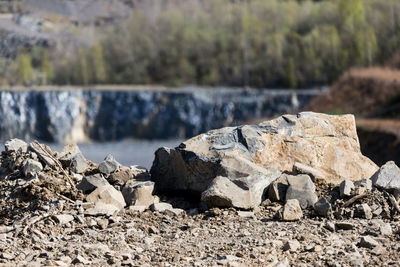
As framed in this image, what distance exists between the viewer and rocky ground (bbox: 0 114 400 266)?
13.2 feet

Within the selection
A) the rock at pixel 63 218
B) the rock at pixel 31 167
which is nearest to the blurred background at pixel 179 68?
the rock at pixel 31 167

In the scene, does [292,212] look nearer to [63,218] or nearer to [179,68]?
[63,218]

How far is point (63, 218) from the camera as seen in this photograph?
4.72 metres

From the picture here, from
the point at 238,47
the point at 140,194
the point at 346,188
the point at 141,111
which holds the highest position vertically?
the point at 346,188

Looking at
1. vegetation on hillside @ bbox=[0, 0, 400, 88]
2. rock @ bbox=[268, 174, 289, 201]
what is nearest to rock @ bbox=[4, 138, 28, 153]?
rock @ bbox=[268, 174, 289, 201]

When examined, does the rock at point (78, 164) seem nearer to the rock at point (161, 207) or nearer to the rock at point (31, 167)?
the rock at point (31, 167)

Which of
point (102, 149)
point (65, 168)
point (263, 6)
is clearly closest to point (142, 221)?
point (65, 168)

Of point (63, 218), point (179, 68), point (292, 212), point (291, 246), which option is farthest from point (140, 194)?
point (179, 68)

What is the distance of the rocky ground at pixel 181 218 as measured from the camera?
4016 millimetres

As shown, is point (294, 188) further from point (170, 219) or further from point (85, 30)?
point (85, 30)

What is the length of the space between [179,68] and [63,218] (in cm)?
3822

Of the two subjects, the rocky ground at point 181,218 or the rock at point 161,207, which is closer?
the rocky ground at point 181,218

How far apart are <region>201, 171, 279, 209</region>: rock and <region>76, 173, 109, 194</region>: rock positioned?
99 cm

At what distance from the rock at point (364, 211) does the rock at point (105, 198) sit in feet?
6.19
